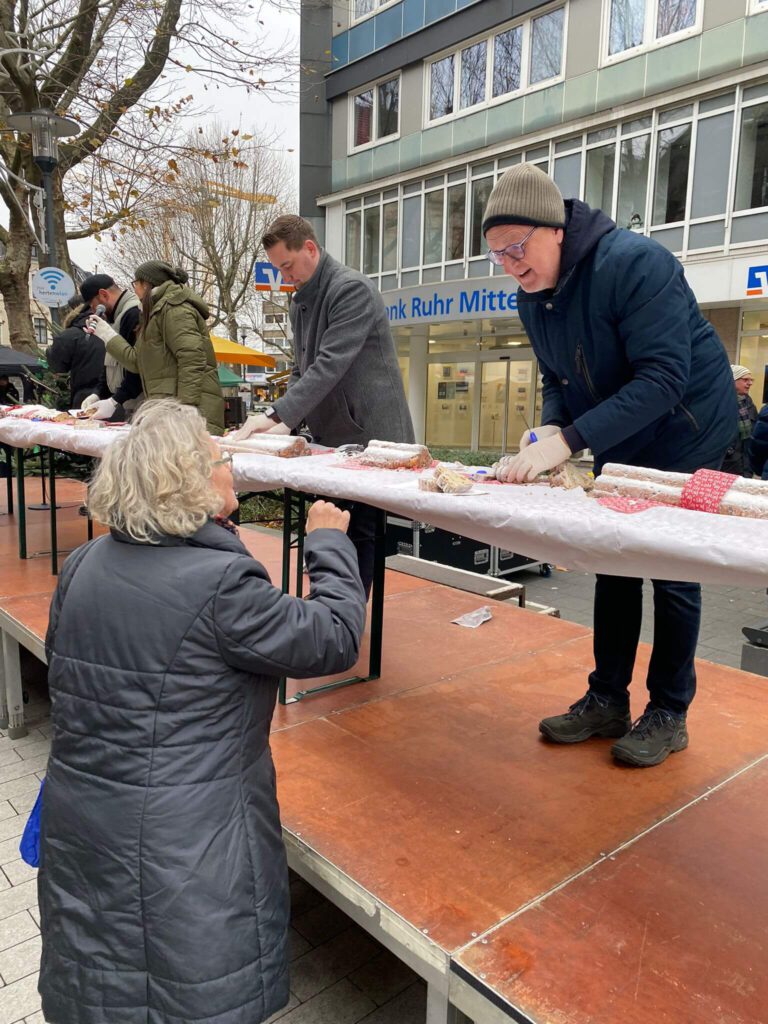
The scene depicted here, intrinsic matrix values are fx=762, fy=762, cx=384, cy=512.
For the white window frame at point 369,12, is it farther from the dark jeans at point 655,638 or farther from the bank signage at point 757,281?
the dark jeans at point 655,638

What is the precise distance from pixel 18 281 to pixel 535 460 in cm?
1118

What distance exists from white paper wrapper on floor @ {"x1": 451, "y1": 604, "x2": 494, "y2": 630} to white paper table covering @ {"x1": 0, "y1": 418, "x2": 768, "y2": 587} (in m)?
1.63

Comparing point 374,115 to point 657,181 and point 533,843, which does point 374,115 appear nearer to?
point 657,181

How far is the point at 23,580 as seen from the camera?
4.42m

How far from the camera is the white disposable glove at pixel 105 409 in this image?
486 centimetres

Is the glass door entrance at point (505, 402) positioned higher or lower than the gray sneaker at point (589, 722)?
higher

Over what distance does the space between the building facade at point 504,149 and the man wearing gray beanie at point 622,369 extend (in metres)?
12.3

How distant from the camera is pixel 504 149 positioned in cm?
1686

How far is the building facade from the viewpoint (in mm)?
13289

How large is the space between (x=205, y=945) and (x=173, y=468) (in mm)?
914

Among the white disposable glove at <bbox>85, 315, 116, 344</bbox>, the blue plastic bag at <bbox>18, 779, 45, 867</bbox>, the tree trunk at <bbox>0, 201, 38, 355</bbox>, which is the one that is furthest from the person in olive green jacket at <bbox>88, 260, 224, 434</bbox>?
the tree trunk at <bbox>0, 201, 38, 355</bbox>

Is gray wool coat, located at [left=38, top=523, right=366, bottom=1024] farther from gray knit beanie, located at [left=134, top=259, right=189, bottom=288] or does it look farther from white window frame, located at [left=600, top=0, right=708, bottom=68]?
white window frame, located at [left=600, top=0, right=708, bottom=68]

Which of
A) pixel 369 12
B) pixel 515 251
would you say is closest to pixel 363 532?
pixel 515 251

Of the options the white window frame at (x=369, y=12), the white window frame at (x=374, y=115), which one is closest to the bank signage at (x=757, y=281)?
the white window frame at (x=374, y=115)
